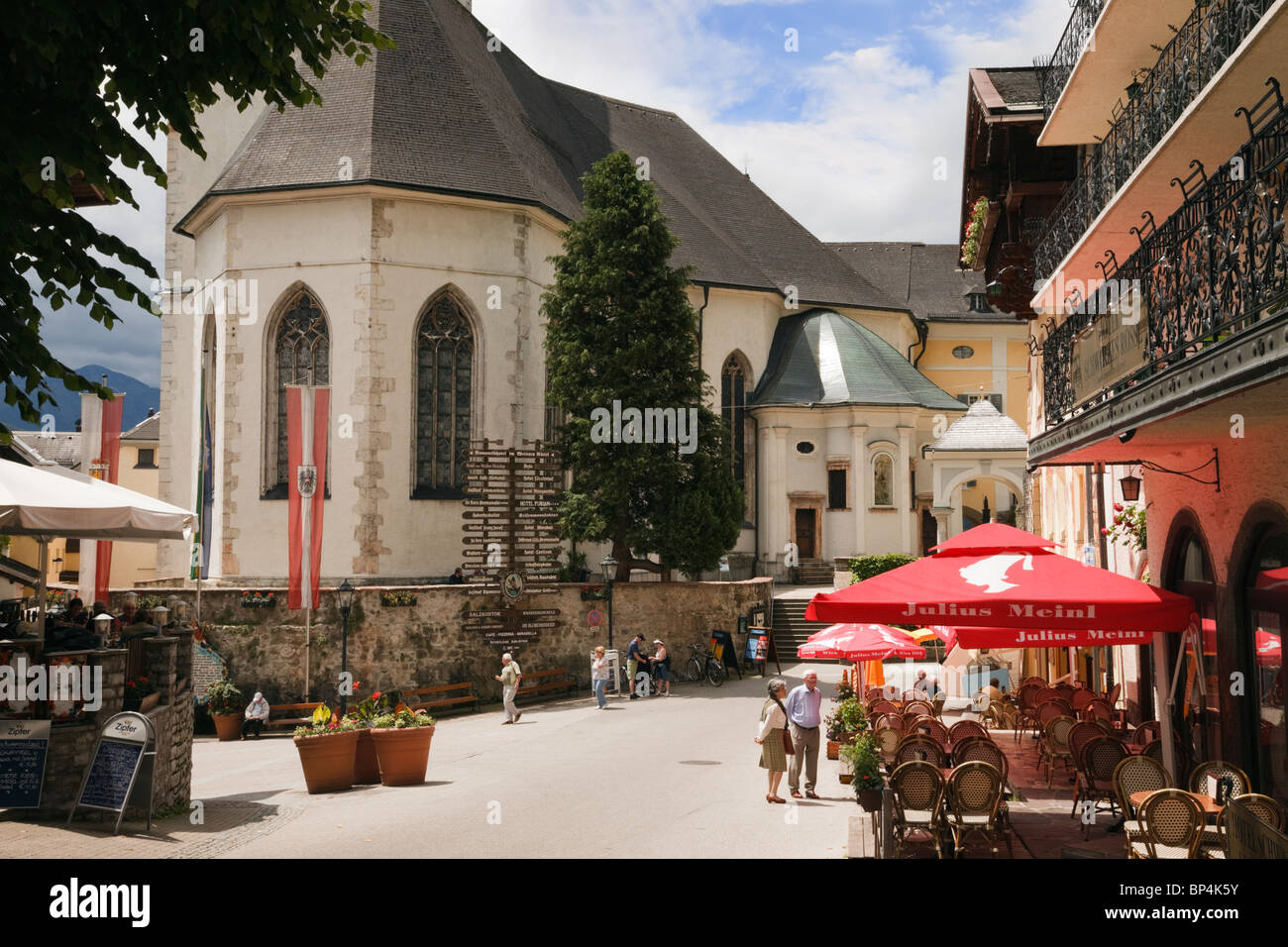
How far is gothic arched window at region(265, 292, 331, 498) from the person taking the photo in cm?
3034

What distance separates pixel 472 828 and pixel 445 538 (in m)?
18.8

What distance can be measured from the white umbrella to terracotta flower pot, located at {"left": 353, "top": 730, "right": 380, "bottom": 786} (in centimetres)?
374

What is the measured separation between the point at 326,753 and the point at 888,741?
6.97 metres

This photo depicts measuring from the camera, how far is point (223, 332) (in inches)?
1198

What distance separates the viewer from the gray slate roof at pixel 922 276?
57.1m

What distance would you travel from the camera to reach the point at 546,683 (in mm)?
28719

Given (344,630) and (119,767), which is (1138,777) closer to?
(119,767)

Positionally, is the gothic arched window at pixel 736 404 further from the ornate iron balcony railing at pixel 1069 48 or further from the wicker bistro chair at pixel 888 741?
the wicker bistro chair at pixel 888 741

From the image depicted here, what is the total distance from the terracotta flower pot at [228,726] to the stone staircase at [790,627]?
1470 cm

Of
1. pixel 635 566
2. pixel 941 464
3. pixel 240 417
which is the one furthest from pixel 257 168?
pixel 941 464

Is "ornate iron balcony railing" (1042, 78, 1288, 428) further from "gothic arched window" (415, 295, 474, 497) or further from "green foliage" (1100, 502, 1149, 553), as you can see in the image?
"gothic arched window" (415, 295, 474, 497)

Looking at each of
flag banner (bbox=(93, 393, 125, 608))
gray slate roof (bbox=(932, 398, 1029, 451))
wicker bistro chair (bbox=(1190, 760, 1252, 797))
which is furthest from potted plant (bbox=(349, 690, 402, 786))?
gray slate roof (bbox=(932, 398, 1029, 451))

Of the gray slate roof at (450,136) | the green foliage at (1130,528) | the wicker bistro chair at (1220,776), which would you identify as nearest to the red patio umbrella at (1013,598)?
the wicker bistro chair at (1220,776)
